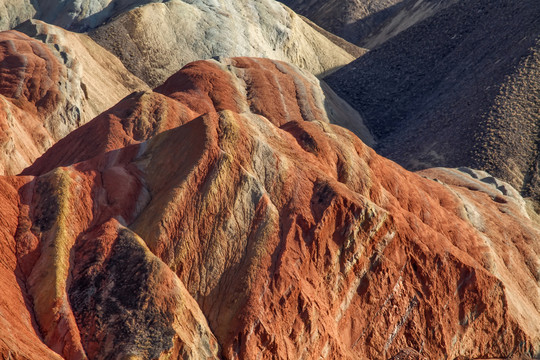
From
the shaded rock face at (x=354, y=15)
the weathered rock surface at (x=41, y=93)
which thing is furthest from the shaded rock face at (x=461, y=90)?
the shaded rock face at (x=354, y=15)

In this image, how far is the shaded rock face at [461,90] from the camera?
48969 mm

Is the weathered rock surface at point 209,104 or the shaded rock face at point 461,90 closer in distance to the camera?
the weathered rock surface at point 209,104

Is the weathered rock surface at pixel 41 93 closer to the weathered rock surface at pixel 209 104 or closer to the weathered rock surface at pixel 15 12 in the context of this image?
the weathered rock surface at pixel 209 104

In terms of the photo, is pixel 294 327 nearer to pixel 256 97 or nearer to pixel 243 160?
pixel 243 160

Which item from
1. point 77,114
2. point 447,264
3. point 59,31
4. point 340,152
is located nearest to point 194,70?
point 77,114

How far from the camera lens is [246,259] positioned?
21203 mm

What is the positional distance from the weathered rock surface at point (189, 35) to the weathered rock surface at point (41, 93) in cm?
680

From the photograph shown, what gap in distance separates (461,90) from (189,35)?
73.5 ft

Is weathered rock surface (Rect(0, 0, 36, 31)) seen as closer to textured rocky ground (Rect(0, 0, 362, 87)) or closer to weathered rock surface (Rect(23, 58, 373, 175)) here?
textured rocky ground (Rect(0, 0, 362, 87))

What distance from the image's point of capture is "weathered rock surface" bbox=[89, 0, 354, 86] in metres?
60.2

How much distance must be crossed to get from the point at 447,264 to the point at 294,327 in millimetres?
6570

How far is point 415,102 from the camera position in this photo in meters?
60.9

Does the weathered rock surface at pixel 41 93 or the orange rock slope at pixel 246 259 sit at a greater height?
the orange rock slope at pixel 246 259

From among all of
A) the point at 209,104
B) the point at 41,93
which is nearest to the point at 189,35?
the point at 41,93
